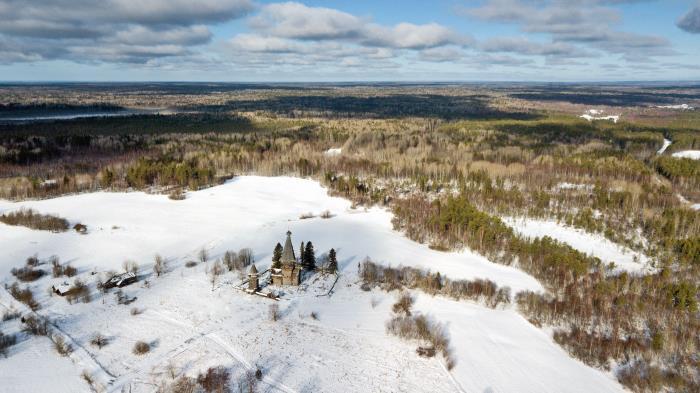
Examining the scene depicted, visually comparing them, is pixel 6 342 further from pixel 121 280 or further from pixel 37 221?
pixel 37 221

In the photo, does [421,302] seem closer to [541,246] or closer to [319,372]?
[319,372]

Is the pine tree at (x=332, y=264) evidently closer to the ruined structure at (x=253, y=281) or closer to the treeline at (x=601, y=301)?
the ruined structure at (x=253, y=281)

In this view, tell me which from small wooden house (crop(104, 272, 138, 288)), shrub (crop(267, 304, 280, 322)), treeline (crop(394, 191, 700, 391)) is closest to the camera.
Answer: treeline (crop(394, 191, 700, 391))

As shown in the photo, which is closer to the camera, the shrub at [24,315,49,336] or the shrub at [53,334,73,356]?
the shrub at [53,334,73,356]

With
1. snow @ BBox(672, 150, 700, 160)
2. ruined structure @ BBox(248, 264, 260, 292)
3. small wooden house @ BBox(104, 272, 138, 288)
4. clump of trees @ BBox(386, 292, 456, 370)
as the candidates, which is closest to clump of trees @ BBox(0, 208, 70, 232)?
small wooden house @ BBox(104, 272, 138, 288)

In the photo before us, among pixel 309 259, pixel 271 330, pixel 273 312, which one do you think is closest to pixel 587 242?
pixel 309 259

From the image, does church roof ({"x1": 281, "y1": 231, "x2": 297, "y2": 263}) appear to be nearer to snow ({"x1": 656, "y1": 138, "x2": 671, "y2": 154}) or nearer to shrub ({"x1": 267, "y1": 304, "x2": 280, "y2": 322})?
shrub ({"x1": 267, "y1": 304, "x2": 280, "y2": 322})

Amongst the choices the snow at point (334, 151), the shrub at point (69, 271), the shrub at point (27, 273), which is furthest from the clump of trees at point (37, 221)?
the snow at point (334, 151)
